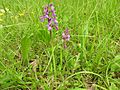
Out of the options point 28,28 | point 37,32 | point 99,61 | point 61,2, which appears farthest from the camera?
point 61,2

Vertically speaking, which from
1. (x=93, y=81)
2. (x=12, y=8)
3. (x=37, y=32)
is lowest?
(x=93, y=81)

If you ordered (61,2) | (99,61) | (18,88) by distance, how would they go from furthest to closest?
(61,2) < (99,61) < (18,88)

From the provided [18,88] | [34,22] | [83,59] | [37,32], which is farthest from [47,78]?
[34,22]

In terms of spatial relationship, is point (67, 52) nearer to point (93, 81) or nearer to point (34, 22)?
point (93, 81)

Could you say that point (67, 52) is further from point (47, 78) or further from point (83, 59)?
point (47, 78)

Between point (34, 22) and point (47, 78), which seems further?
point (34, 22)

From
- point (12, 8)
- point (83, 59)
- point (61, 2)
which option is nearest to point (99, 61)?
point (83, 59)

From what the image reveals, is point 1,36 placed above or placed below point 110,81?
above
